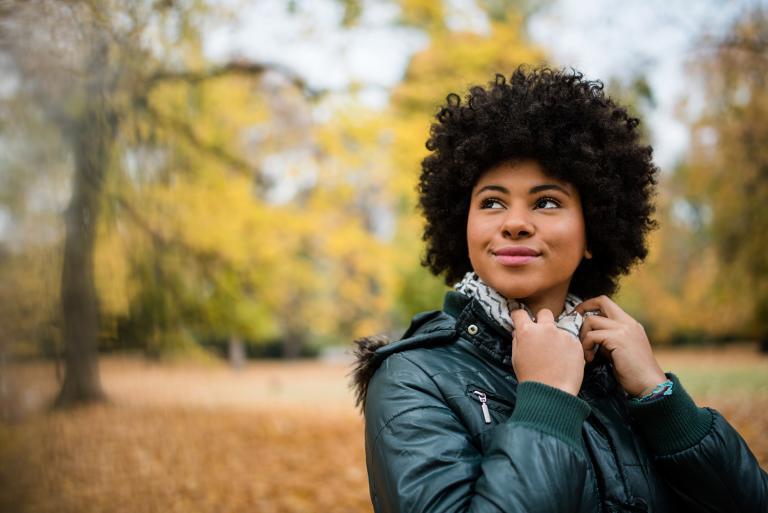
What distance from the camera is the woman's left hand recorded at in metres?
1.42

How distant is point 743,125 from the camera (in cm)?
933

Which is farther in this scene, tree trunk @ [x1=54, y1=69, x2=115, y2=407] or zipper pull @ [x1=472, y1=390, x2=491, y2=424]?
tree trunk @ [x1=54, y1=69, x2=115, y2=407]

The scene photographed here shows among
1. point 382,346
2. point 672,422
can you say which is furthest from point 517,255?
point 672,422

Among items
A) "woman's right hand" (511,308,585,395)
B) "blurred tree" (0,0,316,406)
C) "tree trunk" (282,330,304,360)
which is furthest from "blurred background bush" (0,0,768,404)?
"tree trunk" (282,330,304,360)

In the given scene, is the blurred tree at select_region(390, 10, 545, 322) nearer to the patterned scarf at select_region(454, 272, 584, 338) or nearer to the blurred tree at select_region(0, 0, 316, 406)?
the blurred tree at select_region(0, 0, 316, 406)

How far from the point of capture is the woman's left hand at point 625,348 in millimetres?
1421

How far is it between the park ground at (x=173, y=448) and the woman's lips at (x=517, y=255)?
118cm

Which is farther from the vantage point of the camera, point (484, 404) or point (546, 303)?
point (546, 303)

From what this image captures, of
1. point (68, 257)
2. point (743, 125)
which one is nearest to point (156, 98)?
point (68, 257)

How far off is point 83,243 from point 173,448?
4.18m

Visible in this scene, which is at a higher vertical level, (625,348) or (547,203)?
(547,203)

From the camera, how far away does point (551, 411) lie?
1.16m

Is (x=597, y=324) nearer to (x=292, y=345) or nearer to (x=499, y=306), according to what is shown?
(x=499, y=306)

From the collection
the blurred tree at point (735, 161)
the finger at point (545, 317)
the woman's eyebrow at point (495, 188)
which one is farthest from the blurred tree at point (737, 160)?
the finger at point (545, 317)
